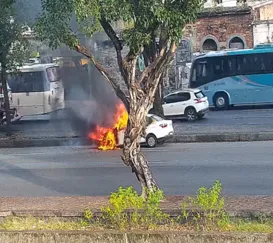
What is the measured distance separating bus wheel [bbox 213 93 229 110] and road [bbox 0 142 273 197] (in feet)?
45.3

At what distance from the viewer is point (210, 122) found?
99.0 feet

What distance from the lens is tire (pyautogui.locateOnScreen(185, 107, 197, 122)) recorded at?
1240 inches

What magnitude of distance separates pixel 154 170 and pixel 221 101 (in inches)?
810

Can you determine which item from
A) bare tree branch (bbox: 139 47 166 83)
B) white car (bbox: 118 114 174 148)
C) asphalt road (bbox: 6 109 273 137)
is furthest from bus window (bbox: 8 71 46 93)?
bare tree branch (bbox: 139 47 166 83)

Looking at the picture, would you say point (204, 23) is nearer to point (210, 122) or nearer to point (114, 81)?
point (210, 122)

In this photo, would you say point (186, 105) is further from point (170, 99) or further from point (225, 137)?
point (225, 137)

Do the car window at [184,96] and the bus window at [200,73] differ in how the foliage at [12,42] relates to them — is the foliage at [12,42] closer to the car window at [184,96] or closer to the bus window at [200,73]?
the car window at [184,96]

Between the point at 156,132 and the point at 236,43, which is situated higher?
the point at 236,43

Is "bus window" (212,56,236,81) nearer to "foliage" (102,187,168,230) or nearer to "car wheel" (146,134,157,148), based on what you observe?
"car wheel" (146,134,157,148)

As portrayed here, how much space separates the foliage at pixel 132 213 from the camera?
8609 millimetres

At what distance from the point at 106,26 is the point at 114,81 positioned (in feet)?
2.60

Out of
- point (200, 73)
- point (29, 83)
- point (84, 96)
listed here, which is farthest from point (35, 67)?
point (84, 96)

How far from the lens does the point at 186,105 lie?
31641 mm

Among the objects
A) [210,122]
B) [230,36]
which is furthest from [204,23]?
[210,122]
